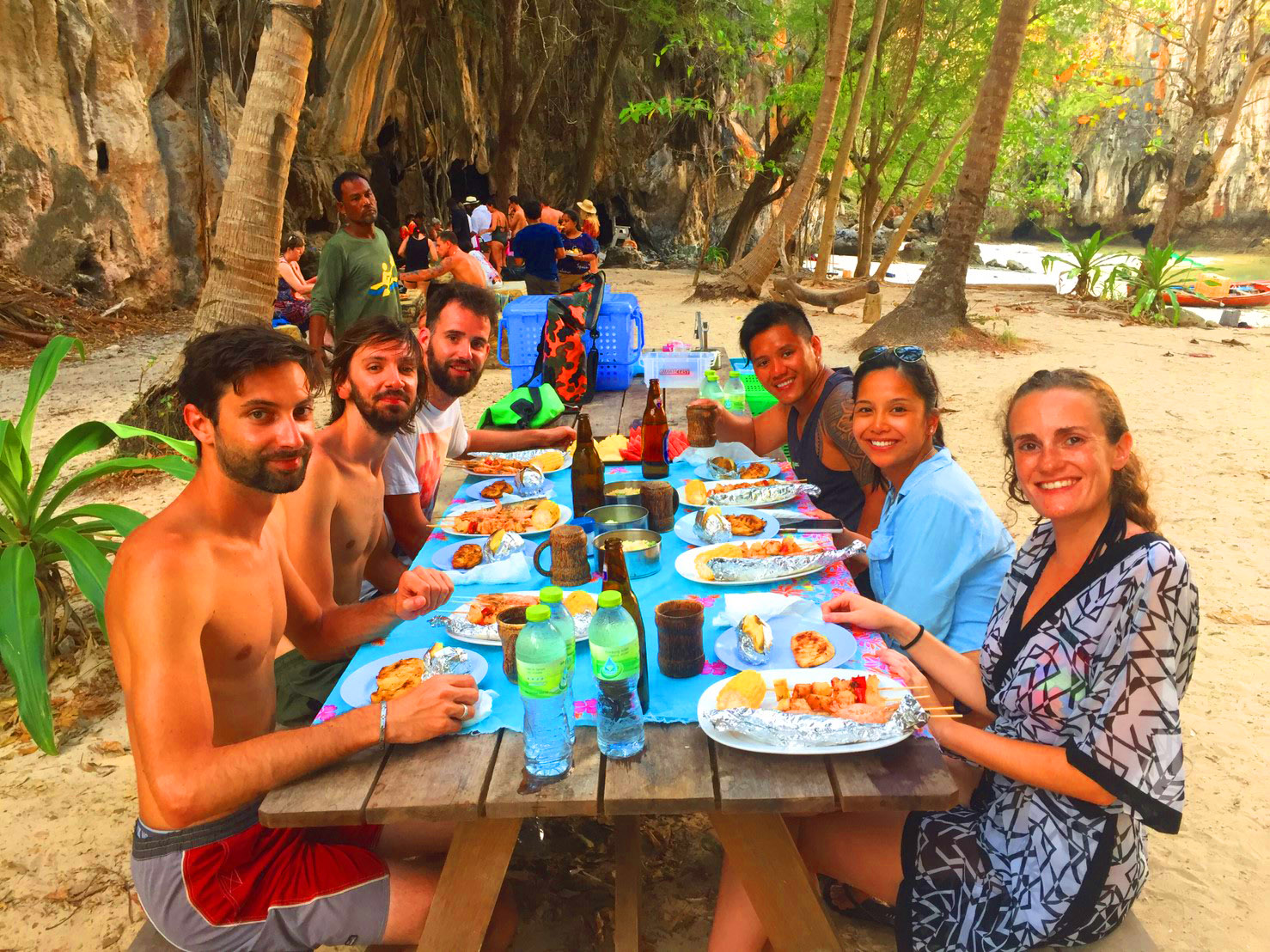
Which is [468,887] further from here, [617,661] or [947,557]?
[947,557]

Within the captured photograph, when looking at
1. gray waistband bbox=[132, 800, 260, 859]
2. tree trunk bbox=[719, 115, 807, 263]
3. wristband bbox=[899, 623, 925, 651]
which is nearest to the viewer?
gray waistband bbox=[132, 800, 260, 859]

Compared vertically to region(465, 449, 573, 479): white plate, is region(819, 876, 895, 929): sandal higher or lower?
lower

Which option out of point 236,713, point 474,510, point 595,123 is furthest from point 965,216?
point 236,713

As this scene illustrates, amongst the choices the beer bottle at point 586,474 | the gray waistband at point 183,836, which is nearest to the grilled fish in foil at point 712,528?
the beer bottle at point 586,474

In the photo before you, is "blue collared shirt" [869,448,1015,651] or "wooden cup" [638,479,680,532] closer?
"blue collared shirt" [869,448,1015,651]

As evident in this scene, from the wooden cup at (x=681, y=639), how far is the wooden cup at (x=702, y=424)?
1.89 metres

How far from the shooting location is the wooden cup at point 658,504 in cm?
272

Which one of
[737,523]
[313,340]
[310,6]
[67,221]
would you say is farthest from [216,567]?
[67,221]

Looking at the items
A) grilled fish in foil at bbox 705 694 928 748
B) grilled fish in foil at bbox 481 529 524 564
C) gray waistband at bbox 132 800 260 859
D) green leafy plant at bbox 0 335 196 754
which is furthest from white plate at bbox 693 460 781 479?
green leafy plant at bbox 0 335 196 754

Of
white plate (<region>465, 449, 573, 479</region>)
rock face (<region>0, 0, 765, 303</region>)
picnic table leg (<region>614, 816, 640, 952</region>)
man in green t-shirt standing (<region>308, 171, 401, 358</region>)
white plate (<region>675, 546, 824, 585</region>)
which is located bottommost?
picnic table leg (<region>614, 816, 640, 952</region>)

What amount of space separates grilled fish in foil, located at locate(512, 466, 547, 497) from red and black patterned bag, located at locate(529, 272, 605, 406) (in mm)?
1570

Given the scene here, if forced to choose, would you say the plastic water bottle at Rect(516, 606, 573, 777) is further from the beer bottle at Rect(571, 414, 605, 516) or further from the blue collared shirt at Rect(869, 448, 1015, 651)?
the beer bottle at Rect(571, 414, 605, 516)

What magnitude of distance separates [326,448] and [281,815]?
1382 millimetres

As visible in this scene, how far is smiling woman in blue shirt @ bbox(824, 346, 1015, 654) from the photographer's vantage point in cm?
229
